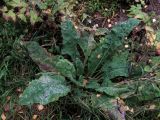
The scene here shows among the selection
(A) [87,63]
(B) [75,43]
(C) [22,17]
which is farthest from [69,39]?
(C) [22,17]

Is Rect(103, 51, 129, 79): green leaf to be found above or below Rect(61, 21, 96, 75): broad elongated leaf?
below

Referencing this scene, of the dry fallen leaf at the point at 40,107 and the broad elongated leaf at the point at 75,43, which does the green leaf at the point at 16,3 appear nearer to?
the broad elongated leaf at the point at 75,43

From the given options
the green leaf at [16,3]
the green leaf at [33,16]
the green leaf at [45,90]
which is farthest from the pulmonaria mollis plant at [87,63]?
the green leaf at [16,3]

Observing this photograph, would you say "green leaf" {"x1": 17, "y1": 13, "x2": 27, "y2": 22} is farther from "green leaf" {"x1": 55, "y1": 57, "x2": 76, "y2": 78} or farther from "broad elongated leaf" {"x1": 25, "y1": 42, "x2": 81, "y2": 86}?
"green leaf" {"x1": 55, "y1": 57, "x2": 76, "y2": 78}

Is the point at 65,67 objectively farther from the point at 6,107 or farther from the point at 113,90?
the point at 6,107

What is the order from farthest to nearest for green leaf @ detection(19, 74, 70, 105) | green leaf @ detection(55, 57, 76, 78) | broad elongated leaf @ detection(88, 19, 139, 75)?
broad elongated leaf @ detection(88, 19, 139, 75) < green leaf @ detection(55, 57, 76, 78) < green leaf @ detection(19, 74, 70, 105)

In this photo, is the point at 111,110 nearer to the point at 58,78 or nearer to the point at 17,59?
the point at 58,78

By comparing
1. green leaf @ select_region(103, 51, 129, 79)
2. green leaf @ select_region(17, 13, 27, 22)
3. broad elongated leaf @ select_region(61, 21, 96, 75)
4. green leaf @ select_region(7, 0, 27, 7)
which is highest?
green leaf @ select_region(7, 0, 27, 7)

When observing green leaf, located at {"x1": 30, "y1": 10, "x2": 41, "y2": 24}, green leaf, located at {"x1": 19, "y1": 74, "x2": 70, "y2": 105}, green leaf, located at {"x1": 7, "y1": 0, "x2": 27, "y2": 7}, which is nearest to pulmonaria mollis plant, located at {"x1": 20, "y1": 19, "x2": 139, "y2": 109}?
green leaf, located at {"x1": 19, "y1": 74, "x2": 70, "y2": 105}

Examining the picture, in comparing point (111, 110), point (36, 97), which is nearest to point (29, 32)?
point (36, 97)
